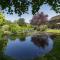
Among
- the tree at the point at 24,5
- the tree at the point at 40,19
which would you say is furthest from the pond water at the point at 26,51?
the tree at the point at 40,19

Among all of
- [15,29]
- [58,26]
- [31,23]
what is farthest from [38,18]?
[15,29]

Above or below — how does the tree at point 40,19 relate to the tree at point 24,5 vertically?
below

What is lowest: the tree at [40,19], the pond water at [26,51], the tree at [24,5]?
the tree at [40,19]

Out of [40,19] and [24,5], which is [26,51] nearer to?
[24,5]

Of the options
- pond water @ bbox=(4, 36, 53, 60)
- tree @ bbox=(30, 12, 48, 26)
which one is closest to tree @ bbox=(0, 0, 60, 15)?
pond water @ bbox=(4, 36, 53, 60)

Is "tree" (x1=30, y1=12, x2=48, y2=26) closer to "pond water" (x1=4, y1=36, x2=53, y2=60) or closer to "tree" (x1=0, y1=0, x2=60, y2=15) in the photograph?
"pond water" (x1=4, y1=36, x2=53, y2=60)

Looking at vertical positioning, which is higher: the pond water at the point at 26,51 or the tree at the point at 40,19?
the pond water at the point at 26,51

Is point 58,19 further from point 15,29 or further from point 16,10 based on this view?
point 16,10

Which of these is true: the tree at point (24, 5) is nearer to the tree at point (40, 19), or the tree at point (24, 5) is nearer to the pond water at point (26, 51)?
the pond water at point (26, 51)

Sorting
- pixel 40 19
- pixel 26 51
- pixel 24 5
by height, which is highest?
pixel 24 5

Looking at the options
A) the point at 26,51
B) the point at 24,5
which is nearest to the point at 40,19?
the point at 26,51

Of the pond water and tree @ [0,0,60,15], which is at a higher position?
tree @ [0,0,60,15]

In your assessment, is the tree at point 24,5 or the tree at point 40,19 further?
the tree at point 40,19

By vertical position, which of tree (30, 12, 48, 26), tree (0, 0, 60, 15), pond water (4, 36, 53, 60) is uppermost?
tree (0, 0, 60, 15)
